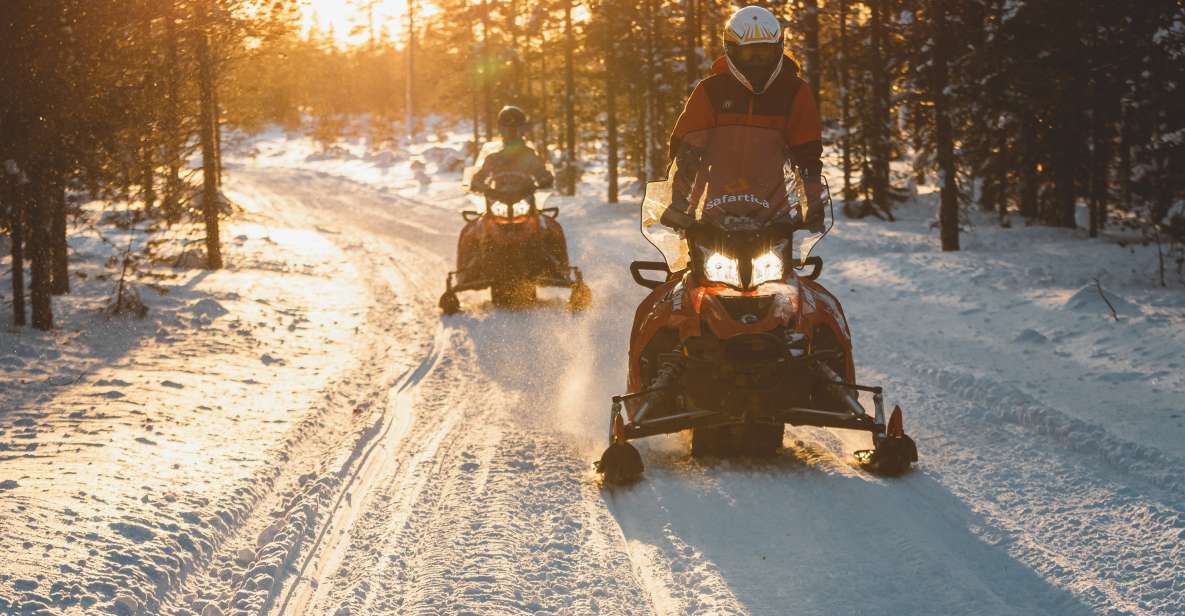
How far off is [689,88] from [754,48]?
80.4 feet

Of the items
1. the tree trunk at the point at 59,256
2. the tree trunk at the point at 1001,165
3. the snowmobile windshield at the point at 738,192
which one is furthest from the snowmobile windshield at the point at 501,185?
the tree trunk at the point at 1001,165

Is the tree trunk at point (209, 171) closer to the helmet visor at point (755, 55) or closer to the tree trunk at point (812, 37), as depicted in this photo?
the helmet visor at point (755, 55)

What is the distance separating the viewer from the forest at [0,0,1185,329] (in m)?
10.9

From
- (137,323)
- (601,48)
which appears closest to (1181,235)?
(137,323)

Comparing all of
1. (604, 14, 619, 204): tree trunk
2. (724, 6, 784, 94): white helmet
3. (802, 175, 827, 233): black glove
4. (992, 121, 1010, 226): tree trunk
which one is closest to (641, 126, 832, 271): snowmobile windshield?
(802, 175, 827, 233): black glove

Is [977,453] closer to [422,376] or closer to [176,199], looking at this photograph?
[422,376]

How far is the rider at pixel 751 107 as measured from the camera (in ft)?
23.1

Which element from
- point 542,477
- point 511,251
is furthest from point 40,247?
point 542,477

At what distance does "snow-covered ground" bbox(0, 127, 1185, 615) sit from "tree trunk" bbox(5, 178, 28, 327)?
0.66 metres

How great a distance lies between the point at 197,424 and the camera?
28.4ft

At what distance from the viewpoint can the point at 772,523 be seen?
19.0 feet

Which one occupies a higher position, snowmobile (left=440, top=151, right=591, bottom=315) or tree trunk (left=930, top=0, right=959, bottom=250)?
tree trunk (left=930, top=0, right=959, bottom=250)

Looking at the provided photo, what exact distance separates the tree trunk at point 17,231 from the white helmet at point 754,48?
7.12 metres

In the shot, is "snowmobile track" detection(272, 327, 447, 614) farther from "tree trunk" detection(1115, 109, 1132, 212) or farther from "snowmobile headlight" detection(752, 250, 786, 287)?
"tree trunk" detection(1115, 109, 1132, 212)
